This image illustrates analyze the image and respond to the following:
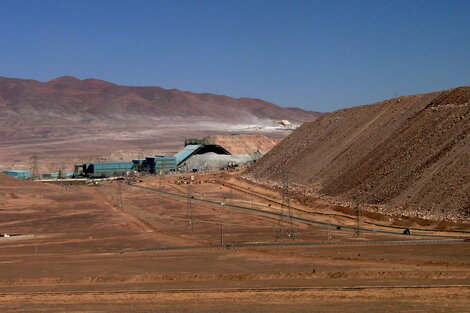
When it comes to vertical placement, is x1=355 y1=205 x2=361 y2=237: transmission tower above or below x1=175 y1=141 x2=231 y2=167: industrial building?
below

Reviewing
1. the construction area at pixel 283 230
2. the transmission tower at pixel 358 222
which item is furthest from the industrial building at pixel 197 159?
the transmission tower at pixel 358 222

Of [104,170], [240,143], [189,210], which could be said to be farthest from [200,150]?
[189,210]

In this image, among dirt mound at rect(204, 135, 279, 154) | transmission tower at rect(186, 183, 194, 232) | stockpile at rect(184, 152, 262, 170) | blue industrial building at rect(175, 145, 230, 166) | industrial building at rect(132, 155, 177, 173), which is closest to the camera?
transmission tower at rect(186, 183, 194, 232)

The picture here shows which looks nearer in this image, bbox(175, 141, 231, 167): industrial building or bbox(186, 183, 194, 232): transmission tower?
bbox(186, 183, 194, 232): transmission tower

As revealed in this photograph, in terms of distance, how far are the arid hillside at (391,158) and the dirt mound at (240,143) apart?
37721 mm

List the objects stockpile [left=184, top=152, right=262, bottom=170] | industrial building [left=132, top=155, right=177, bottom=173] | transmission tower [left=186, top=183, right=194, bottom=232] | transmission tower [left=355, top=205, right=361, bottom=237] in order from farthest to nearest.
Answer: stockpile [left=184, top=152, right=262, bottom=170], industrial building [left=132, top=155, right=177, bottom=173], transmission tower [left=186, top=183, right=194, bottom=232], transmission tower [left=355, top=205, right=361, bottom=237]

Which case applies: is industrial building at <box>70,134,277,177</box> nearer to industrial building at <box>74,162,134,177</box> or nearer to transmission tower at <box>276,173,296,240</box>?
industrial building at <box>74,162,134,177</box>

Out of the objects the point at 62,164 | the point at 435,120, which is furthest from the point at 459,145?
the point at 62,164

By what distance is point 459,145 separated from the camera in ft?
182

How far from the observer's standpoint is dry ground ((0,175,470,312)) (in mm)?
24797

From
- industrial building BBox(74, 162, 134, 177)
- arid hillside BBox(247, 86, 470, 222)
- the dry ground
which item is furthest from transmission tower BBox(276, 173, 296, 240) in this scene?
industrial building BBox(74, 162, 134, 177)

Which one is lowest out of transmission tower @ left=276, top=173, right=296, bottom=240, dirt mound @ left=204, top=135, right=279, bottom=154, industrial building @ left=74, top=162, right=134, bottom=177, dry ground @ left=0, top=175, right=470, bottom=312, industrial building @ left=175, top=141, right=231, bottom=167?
dry ground @ left=0, top=175, right=470, bottom=312

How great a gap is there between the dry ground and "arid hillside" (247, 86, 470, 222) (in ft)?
13.7

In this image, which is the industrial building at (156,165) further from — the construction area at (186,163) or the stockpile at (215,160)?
the stockpile at (215,160)
